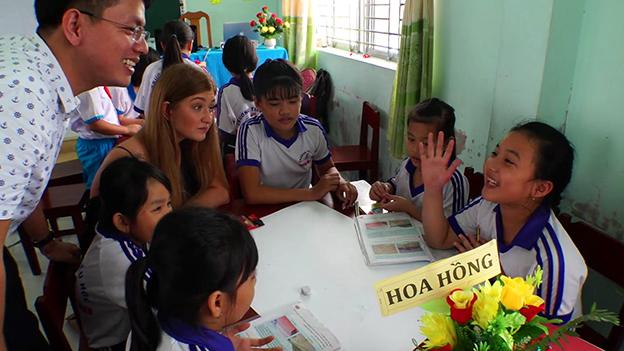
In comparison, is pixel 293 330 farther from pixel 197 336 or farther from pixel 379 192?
pixel 379 192

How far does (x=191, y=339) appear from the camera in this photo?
0.80 metres

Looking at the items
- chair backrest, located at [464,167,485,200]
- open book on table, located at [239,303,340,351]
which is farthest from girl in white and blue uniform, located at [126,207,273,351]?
chair backrest, located at [464,167,485,200]

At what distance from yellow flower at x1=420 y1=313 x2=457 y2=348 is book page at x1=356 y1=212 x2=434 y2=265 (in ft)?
1.90

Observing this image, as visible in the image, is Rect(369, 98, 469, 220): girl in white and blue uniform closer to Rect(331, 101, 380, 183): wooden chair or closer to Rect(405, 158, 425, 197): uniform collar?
Rect(405, 158, 425, 197): uniform collar

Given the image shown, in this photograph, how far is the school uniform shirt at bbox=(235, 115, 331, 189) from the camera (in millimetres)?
1899

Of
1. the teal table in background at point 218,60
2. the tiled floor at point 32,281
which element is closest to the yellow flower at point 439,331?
the tiled floor at point 32,281

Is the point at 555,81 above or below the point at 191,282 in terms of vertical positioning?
above

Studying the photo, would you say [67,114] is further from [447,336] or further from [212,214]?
[447,336]

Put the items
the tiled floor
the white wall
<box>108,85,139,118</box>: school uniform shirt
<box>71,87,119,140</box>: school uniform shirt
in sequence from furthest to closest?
the white wall, <box>108,85,139,118</box>: school uniform shirt, <box>71,87,119,140</box>: school uniform shirt, the tiled floor

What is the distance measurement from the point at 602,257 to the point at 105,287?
143cm

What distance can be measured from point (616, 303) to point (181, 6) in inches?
220

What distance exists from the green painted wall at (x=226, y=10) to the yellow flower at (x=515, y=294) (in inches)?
231

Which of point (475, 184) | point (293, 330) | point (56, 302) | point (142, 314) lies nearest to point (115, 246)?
point (56, 302)

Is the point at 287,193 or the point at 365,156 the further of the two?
the point at 365,156
